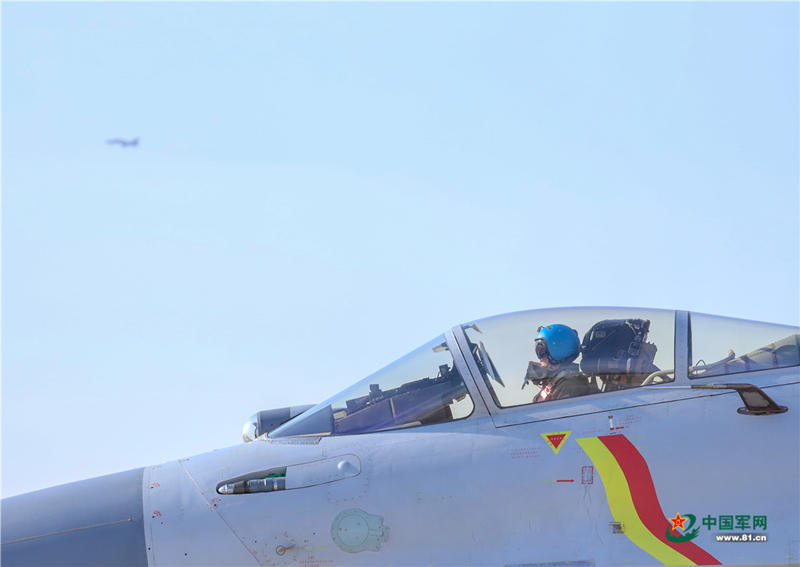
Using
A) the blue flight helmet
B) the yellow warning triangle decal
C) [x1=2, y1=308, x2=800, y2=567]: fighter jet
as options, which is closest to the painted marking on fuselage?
[x1=2, y1=308, x2=800, y2=567]: fighter jet

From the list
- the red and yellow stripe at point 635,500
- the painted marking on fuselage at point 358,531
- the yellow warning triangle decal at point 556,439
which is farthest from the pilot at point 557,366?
the painted marking on fuselage at point 358,531

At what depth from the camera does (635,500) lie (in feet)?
20.4

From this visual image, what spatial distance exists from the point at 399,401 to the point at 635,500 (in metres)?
1.76

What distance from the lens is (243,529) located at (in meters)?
6.32

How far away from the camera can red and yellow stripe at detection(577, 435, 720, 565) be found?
610cm

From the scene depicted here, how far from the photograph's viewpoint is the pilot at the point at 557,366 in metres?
6.83

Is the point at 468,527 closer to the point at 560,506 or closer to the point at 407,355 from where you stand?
the point at 560,506

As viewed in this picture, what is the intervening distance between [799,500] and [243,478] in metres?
3.51

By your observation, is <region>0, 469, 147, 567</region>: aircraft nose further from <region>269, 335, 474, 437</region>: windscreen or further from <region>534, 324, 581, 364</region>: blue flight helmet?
<region>534, 324, 581, 364</region>: blue flight helmet

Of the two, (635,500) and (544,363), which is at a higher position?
(544,363)

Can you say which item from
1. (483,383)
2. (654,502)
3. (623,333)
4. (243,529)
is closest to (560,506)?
(654,502)

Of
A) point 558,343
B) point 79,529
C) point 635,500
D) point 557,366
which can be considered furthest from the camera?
point 558,343

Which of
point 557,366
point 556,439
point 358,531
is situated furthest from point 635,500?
point 358,531

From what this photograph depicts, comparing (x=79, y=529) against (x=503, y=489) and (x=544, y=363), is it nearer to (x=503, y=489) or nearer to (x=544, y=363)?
(x=503, y=489)
